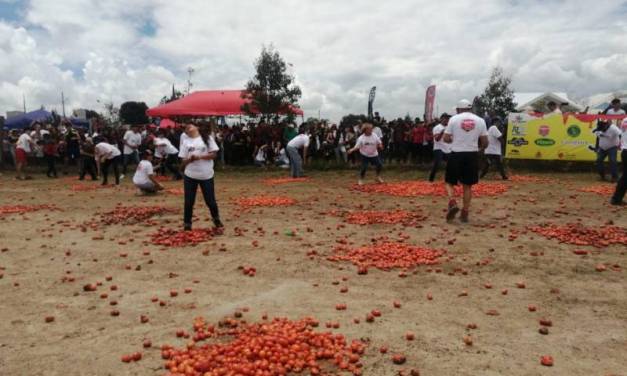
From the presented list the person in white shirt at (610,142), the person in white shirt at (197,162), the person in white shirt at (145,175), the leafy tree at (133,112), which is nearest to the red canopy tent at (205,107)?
the person in white shirt at (145,175)

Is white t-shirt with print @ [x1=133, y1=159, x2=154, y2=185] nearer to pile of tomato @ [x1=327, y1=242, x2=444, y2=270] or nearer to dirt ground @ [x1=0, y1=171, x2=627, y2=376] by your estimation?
dirt ground @ [x1=0, y1=171, x2=627, y2=376]

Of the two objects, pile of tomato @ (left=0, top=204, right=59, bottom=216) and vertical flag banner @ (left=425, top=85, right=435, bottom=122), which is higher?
vertical flag banner @ (left=425, top=85, right=435, bottom=122)

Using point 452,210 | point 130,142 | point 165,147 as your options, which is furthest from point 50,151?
point 452,210

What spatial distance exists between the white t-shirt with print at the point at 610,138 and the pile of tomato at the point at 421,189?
346 cm

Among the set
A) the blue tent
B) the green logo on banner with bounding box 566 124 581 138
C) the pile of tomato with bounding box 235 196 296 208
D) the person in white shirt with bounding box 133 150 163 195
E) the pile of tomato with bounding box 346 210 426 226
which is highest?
the blue tent

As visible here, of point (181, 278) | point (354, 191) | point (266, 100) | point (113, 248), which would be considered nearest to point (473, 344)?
point (181, 278)

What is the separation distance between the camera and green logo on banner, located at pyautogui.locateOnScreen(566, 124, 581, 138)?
1856 centimetres

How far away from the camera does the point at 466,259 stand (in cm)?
719

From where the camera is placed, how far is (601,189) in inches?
535

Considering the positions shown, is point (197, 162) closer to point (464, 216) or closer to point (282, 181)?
point (464, 216)

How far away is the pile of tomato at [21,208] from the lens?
11914 millimetres

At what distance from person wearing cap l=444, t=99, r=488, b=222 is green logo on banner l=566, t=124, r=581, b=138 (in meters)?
11.3

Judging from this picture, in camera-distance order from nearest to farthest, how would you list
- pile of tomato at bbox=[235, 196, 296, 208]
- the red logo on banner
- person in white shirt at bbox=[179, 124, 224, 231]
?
person in white shirt at bbox=[179, 124, 224, 231], the red logo on banner, pile of tomato at bbox=[235, 196, 296, 208]

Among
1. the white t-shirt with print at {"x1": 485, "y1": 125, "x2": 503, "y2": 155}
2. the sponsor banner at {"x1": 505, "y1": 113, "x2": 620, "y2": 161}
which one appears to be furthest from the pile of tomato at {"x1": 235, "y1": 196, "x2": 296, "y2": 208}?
the sponsor banner at {"x1": 505, "y1": 113, "x2": 620, "y2": 161}
